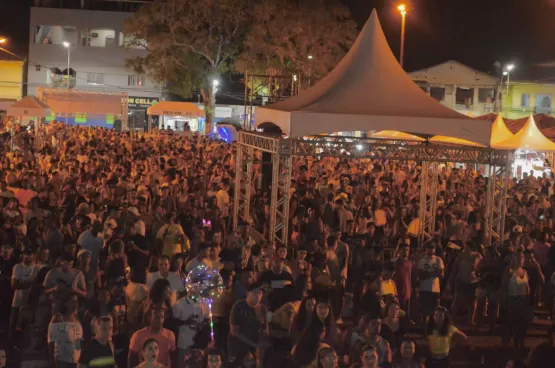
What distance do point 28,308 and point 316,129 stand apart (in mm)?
4844

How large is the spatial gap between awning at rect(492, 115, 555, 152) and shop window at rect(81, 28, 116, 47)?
4397 cm

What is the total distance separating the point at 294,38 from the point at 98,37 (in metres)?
21.4

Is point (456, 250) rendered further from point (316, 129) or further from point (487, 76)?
point (487, 76)

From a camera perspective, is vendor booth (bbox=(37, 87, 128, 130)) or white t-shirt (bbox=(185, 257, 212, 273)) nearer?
white t-shirt (bbox=(185, 257, 212, 273))

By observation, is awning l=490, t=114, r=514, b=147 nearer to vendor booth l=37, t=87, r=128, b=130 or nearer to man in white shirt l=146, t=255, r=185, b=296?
man in white shirt l=146, t=255, r=185, b=296

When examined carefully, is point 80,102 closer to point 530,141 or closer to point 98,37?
point 530,141

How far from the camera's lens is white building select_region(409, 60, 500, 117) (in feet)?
197

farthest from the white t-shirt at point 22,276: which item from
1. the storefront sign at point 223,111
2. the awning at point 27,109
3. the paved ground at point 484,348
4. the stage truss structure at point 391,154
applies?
the storefront sign at point 223,111

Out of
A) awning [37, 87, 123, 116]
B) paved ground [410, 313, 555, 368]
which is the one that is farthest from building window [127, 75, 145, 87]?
paved ground [410, 313, 555, 368]

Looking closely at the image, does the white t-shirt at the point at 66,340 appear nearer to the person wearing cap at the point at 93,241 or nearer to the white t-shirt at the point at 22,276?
the white t-shirt at the point at 22,276

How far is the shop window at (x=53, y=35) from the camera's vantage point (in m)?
59.6

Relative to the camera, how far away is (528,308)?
32.4ft

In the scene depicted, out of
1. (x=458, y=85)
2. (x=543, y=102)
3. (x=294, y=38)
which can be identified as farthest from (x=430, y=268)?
(x=543, y=102)

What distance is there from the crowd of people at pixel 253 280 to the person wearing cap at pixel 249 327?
0.01 m
